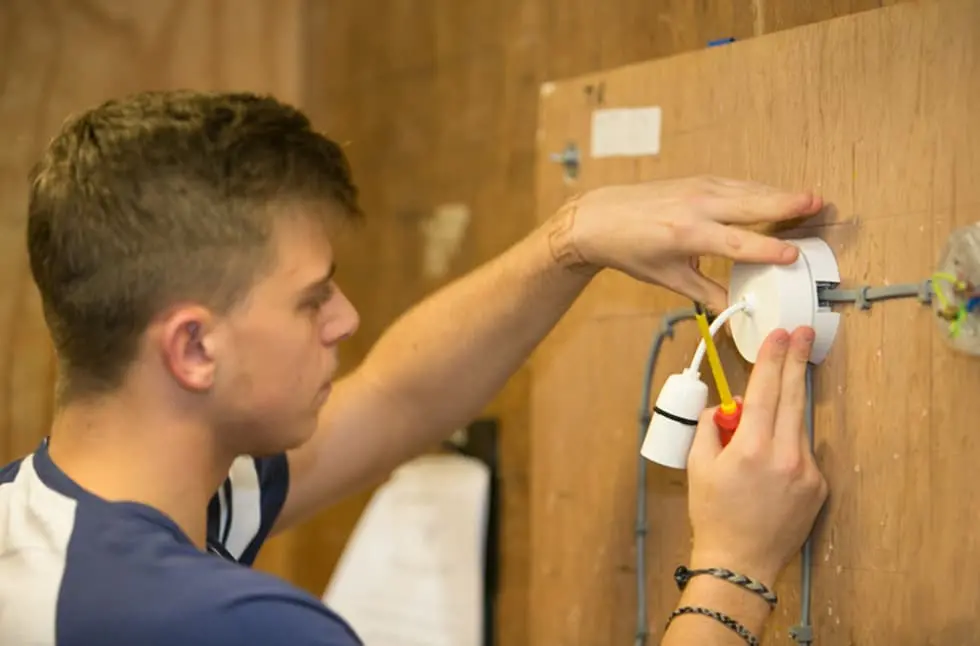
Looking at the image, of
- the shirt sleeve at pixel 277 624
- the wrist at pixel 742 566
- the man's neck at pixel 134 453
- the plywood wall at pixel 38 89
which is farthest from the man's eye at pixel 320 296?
the plywood wall at pixel 38 89

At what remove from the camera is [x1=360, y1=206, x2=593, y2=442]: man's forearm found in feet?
3.34

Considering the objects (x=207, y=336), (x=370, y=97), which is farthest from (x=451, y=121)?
(x=207, y=336)

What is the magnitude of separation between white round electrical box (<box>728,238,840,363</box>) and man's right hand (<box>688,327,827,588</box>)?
0.6 inches

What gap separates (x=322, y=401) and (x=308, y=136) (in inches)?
8.3

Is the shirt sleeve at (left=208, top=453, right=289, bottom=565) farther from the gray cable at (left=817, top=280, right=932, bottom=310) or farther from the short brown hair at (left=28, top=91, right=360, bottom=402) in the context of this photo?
the gray cable at (left=817, top=280, right=932, bottom=310)

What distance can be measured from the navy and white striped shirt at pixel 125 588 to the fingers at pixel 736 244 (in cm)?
39

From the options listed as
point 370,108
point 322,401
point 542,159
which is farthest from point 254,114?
point 370,108

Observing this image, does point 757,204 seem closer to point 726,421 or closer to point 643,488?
point 726,421

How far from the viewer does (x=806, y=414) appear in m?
0.89

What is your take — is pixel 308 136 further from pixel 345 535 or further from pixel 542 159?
pixel 345 535

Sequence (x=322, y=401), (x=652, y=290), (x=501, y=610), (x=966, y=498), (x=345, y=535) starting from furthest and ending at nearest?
(x=345, y=535), (x=501, y=610), (x=652, y=290), (x=322, y=401), (x=966, y=498)

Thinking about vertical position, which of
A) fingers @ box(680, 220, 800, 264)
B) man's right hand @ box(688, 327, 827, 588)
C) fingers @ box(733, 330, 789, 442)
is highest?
fingers @ box(680, 220, 800, 264)

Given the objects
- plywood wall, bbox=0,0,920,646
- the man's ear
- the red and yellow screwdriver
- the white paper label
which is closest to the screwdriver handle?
the red and yellow screwdriver

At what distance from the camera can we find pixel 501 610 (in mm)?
1438
